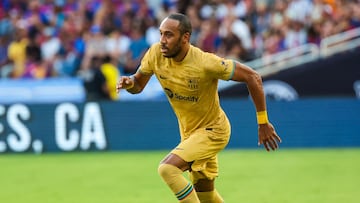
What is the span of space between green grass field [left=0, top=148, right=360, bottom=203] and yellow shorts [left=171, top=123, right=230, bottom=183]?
219cm

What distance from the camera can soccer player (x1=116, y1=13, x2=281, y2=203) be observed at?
8.37 meters

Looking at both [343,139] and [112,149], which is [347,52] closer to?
[343,139]

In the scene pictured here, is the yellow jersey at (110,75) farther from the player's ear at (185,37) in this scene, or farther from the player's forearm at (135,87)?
the player's ear at (185,37)

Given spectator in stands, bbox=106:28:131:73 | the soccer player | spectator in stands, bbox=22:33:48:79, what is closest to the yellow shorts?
the soccer player

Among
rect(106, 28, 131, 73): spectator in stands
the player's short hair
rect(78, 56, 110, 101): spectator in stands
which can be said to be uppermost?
the player's short hair

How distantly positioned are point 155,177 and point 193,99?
5.49 metres

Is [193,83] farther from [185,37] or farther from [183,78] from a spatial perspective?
[185,37]

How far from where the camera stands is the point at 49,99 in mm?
20094

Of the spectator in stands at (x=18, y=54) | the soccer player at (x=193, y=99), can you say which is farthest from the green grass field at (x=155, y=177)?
the spectator in stands at (x=18, y=54)

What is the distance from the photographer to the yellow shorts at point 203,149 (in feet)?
27.9

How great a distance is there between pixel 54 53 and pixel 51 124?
3.57 metres

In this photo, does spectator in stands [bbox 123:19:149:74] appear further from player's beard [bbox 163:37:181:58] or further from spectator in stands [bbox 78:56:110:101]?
player's beard [bbox 163:37:181:58]

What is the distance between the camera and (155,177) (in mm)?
13992

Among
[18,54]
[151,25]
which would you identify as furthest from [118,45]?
[18,54]
